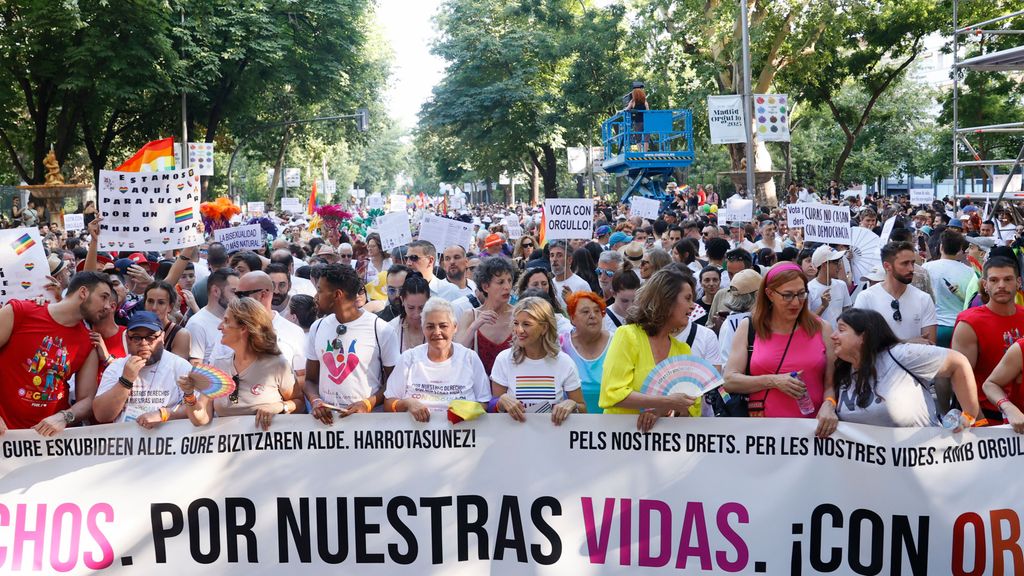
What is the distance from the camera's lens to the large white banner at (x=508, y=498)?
5.02m

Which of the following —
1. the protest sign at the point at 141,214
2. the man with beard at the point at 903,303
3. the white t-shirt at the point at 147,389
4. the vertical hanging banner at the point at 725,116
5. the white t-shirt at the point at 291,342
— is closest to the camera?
the white t-shirt at the point at 147,389

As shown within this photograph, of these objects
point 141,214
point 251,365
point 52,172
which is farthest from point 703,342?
point 52,172

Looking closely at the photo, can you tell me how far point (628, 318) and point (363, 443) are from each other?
1.42 metres

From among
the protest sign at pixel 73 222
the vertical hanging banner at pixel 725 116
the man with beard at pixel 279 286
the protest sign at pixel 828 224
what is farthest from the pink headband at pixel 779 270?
the protest sign at pixel 73 222

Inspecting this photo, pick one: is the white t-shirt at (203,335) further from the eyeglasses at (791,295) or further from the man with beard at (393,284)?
the eyeglasses at (791,295)

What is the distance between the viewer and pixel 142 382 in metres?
5.65

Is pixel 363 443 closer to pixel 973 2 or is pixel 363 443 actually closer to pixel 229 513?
pixel 229 513

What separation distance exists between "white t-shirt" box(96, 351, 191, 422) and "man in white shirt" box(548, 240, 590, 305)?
3815 millimetres

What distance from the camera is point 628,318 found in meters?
5.34

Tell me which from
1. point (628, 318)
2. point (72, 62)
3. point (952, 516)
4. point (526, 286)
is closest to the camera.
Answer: point (952, 516)

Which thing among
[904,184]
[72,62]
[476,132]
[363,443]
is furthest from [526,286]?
[904,184]

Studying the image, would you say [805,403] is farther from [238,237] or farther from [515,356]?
[238,237]

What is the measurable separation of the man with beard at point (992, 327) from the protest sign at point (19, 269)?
5466 mm

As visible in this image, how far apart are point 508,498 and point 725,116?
14978mm
